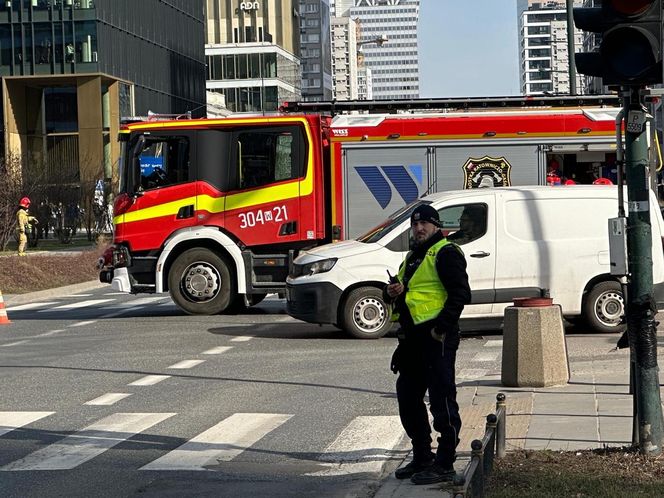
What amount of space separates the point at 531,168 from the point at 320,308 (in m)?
5.05

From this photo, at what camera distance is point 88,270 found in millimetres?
35219

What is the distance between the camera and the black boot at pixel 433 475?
805 cm

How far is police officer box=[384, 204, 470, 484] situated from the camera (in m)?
8.13

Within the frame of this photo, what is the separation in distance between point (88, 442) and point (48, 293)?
770 inches

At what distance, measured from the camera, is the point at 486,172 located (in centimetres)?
2030

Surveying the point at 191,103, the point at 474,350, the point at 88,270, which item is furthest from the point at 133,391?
the point at 191,103

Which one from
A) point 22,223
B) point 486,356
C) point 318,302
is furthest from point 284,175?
point 22,223

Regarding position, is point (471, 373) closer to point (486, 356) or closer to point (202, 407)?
point (486, 356)

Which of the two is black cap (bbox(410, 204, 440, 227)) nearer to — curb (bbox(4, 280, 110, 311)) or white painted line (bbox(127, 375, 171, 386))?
white painted line (bbox(127, 375, 171, 386))

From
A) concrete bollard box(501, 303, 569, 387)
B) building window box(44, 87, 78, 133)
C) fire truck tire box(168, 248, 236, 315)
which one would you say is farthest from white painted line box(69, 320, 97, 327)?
building window box(44, 87, 78, 133)

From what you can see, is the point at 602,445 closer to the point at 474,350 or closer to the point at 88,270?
the point at 474,350

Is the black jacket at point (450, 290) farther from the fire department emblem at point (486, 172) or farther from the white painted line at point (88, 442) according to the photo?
the fire department emblem at point (486, 172)

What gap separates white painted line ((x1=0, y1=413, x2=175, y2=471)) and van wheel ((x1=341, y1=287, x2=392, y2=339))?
19.1 ft

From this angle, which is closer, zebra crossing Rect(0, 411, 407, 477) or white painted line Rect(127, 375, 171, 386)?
zebra crossing Rect(0, 411, 407, 477)
